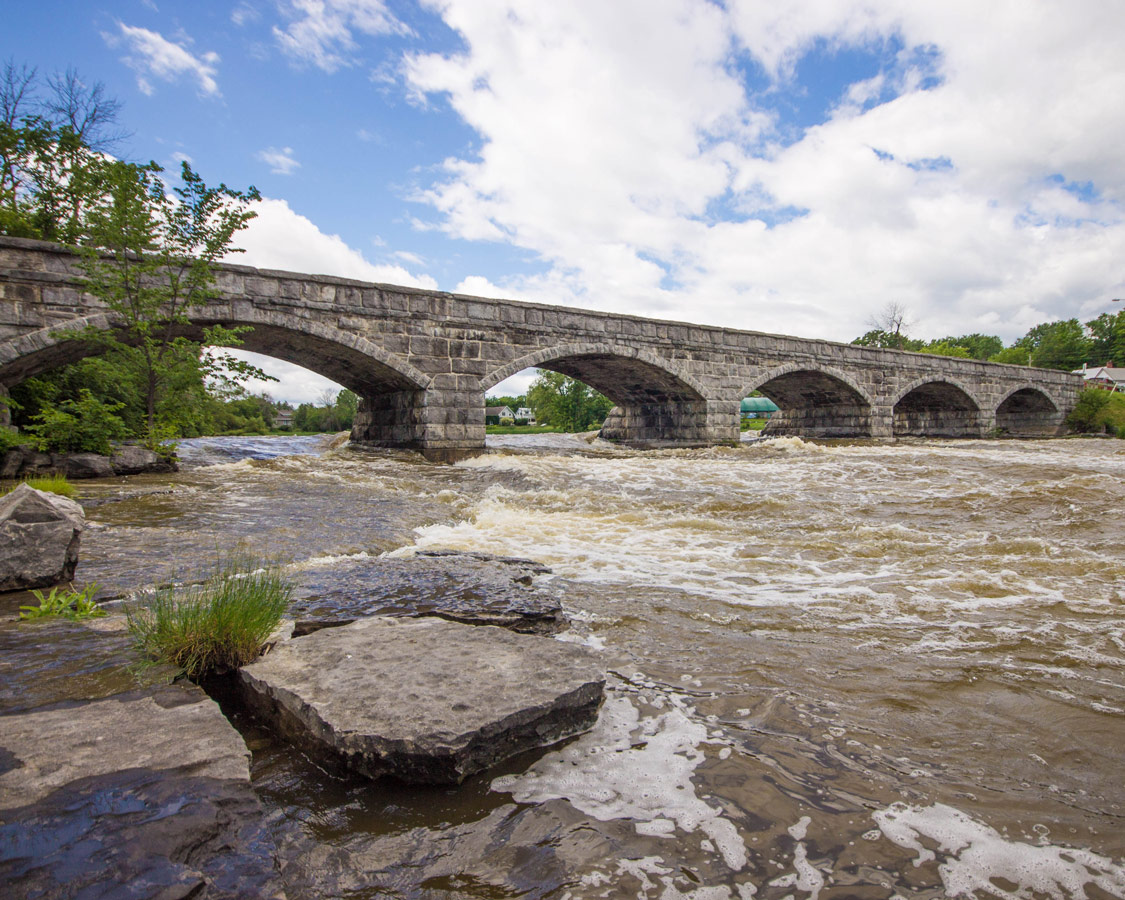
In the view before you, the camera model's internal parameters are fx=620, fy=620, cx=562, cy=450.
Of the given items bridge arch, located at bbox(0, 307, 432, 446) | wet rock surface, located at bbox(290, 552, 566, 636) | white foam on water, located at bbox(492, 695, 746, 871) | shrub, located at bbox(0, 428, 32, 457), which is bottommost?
white foam on water, located at bbox(492, 695, 746, 871)

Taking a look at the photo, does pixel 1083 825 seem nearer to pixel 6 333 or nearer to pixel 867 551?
pixel 867 551

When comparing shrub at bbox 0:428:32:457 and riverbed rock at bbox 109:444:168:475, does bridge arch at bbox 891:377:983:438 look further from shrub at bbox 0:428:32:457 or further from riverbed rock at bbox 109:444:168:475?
shrub at bbox 0:428:32:457

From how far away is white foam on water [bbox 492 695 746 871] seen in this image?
1.72 m

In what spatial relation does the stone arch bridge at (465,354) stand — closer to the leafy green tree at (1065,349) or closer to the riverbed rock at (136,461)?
the riverbed rock at (136,461)

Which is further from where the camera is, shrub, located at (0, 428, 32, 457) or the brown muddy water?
shrub, located at (0, 428, 32, 457)

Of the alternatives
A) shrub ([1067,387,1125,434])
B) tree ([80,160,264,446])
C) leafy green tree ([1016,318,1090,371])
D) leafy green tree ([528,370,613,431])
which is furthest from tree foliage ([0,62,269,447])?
leafy green tree ([1016,318,1090,371])

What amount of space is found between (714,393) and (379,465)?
10834 millimetres

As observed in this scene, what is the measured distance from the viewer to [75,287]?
9938 millimetres

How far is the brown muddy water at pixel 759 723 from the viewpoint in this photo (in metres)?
1.53

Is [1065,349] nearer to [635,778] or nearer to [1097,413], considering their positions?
[1097,413]

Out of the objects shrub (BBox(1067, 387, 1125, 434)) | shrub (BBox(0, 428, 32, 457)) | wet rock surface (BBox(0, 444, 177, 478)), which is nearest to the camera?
shrub (BBox(0, 428, 32, 457))

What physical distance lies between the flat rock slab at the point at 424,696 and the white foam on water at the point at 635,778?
103 mm

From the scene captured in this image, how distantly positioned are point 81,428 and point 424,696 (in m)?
9.73

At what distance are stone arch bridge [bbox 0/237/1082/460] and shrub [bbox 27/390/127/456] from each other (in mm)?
1396
